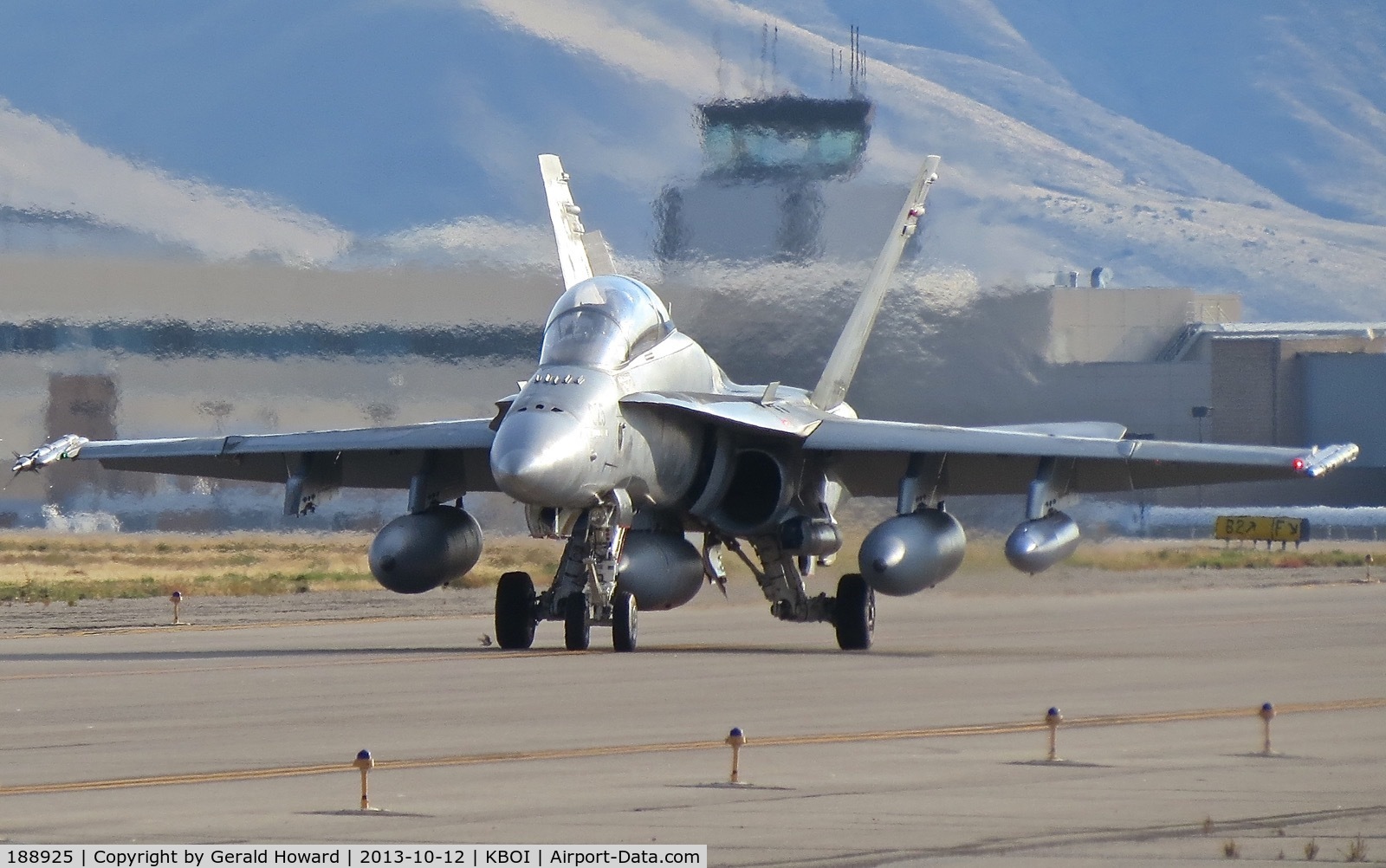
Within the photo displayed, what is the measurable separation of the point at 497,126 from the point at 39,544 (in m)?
17.7

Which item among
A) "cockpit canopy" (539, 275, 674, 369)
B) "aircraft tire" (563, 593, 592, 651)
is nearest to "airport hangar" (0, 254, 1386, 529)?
"cockpit canopy" (539, 275, 674, 369)

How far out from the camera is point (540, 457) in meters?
16.5

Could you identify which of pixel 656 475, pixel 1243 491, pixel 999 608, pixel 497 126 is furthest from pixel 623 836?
pixel 1243 491

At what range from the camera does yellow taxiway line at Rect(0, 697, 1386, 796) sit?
399 inches

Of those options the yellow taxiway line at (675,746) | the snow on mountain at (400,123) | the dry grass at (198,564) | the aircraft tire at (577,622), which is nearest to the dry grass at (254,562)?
the dry grass at (198,564)

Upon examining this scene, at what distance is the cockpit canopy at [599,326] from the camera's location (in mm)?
18062

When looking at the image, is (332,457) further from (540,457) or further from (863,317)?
(863,317)

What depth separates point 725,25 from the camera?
50.8 metres

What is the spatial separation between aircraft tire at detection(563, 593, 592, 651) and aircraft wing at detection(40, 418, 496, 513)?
1940 millimetres

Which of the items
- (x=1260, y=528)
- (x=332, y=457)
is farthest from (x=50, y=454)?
(x=1260, y=528)

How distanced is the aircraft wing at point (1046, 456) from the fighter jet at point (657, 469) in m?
0.03

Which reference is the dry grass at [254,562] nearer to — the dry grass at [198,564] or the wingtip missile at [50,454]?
the dry grass at [198,564]

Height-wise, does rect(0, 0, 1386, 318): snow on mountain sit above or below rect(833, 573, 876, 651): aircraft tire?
above

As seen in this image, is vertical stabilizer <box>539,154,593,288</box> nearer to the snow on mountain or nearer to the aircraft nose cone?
the aircraft nose cone
